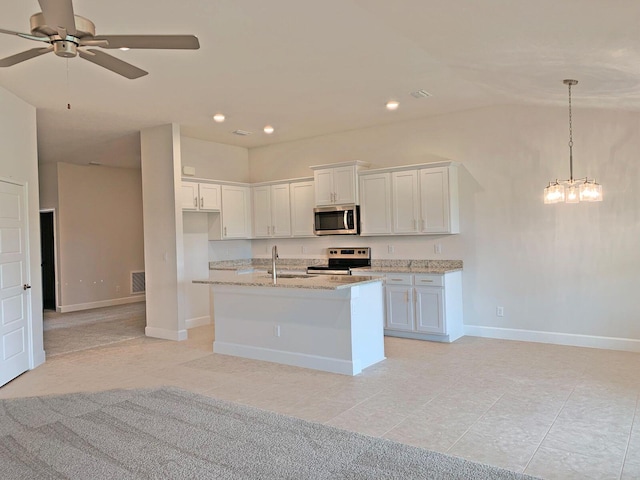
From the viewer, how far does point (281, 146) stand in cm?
800

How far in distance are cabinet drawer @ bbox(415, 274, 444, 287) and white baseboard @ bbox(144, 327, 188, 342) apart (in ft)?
10.5

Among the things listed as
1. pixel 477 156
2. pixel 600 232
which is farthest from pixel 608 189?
pixel 477 156

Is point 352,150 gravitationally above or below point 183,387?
above

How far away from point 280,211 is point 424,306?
2.96m

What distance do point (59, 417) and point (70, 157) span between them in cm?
627

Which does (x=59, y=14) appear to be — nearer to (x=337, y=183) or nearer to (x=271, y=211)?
(x=337, y=183)

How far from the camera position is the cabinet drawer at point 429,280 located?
18.9ft

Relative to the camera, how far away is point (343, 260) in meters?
7.24

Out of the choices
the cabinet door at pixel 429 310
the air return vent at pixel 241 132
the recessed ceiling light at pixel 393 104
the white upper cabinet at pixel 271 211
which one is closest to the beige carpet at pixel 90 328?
the white upper cabinet at pixel 271 211

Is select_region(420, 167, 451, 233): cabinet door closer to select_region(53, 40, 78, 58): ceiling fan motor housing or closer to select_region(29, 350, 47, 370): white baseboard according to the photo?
select_region(53, 40, 78, 58): ceiling fan motor housing

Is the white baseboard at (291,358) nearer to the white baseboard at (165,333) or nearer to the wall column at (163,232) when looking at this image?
the white baseboard at (165,333)

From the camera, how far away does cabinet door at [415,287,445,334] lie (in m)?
5.77

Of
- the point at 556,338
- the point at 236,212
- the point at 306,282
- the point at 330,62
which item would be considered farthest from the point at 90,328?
the point at 556,338

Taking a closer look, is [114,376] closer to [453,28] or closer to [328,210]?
[328,210]
